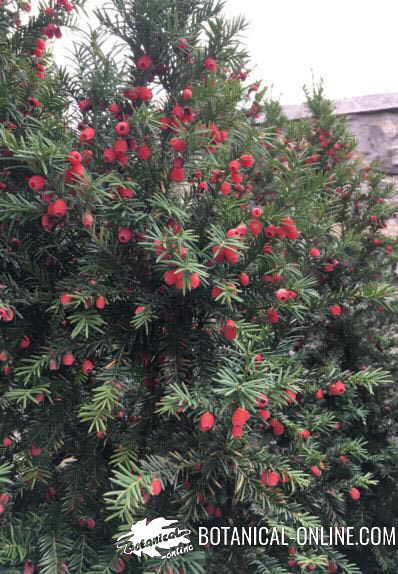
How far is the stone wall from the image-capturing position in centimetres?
238

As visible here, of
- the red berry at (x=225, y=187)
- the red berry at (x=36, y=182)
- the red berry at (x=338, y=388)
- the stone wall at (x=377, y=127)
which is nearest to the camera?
the red berry at (x=36, y=182)

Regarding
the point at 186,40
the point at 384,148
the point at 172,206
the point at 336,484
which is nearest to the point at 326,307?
the point at 336,484

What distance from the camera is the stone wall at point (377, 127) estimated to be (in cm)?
238

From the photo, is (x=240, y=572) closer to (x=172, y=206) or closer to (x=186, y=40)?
(x=172, y=206)

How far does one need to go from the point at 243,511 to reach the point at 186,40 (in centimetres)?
103

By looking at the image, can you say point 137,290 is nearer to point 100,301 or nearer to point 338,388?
point 100,301

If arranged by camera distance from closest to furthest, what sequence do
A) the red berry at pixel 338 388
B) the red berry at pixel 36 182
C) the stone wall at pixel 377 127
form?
the red berry at pixel 36 182, the red berry at pixel 338 388, the stone wall at pixel 377 127

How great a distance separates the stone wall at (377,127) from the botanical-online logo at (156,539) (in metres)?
2.17

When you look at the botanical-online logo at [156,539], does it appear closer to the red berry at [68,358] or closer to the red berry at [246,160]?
the red berry at [68,358]

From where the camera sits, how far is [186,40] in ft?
2.83

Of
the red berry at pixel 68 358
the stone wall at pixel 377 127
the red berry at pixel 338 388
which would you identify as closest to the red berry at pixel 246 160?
the red berry at pixel 68 358

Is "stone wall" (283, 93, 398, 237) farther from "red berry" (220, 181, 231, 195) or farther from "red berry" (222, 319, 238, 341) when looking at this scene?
"red berry" (222, 319, 238, 341)

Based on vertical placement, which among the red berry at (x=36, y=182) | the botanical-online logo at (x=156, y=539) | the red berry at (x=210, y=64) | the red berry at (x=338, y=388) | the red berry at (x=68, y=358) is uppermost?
the red berry at (x=210, y=64)

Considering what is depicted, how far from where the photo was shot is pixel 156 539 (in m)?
0.77
